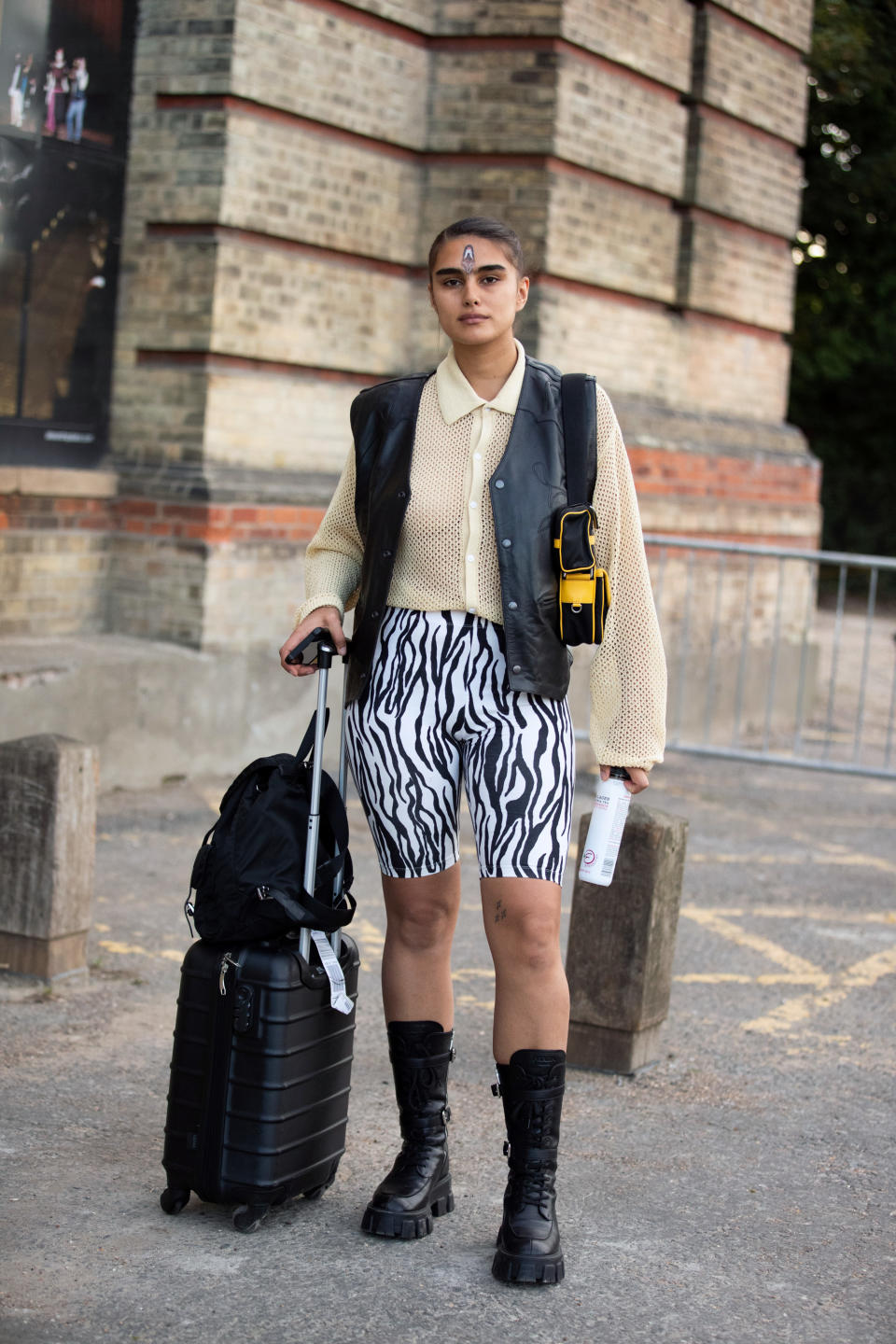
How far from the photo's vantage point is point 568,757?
3.33 metres

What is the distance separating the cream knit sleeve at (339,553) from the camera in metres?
3.58

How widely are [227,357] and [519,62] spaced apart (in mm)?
2385

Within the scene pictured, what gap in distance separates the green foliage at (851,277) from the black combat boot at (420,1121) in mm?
12180

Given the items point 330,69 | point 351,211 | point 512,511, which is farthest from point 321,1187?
point 330,69

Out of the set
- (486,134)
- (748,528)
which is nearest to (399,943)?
(486,134)

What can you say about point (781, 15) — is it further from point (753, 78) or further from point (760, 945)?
point (760, 945)

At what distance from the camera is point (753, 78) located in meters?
10.4

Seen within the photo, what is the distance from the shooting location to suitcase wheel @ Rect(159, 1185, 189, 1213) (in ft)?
11.2

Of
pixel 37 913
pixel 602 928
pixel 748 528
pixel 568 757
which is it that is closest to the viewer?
pixel 568 757

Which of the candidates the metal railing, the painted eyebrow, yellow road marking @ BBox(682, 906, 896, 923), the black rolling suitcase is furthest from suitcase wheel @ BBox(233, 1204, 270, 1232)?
the metal railing

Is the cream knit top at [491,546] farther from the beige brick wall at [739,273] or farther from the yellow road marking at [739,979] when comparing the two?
the beige brick wall at [739,273]

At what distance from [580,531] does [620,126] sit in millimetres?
6605

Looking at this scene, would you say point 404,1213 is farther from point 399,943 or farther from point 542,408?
point 542,408

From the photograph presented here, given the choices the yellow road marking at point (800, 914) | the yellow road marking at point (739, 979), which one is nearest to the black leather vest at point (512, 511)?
the yellow road marking at point (739, 979)
